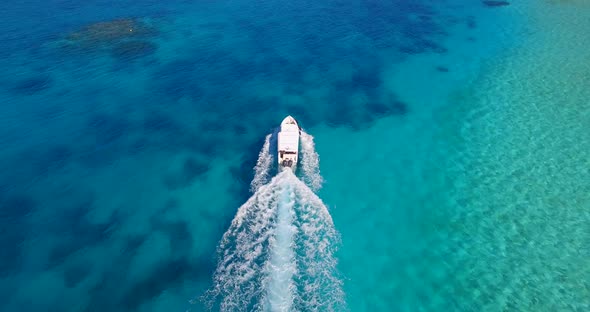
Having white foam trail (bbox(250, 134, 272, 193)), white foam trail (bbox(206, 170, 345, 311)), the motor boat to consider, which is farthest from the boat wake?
the motor boat

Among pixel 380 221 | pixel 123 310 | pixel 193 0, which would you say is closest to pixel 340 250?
pixel 380 221

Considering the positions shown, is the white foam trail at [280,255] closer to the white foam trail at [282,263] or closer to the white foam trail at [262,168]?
the white foam trail at [282,263]

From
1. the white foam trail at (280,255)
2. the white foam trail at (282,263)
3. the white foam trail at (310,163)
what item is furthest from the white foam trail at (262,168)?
the white foam trail at (310,163)

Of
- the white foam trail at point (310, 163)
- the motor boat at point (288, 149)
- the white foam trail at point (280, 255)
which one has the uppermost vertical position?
the motor boat at point (288, 149)

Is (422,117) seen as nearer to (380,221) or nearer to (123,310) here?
(380,221)

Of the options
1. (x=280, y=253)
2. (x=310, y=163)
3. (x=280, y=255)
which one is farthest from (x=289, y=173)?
(x=280, y=255)

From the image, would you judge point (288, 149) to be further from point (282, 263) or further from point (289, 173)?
point (282, 263)
